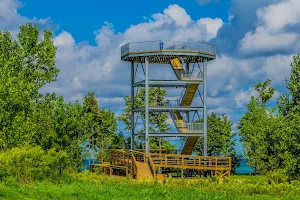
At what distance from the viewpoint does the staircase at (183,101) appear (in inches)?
1737

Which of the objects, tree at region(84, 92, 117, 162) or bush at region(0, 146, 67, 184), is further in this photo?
tree at region(84, 92, 117, 162)

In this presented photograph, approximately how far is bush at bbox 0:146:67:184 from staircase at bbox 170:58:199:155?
15.8 meters

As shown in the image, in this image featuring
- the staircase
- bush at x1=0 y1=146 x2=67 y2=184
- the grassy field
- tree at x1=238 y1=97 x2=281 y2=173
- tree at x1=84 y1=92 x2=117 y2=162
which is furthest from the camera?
tree at x1=84 y1=92 x2=117 y2=162

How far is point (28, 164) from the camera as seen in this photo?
89.8 ft

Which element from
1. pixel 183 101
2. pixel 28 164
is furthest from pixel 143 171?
pixel 28 164

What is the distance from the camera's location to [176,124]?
44.1 meters

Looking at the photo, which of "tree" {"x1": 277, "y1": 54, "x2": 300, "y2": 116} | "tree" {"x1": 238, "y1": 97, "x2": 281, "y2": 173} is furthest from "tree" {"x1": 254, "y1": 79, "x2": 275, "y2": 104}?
"tree" {"x1": 277, "y1": 54, "x2": 300, "y2": 116}

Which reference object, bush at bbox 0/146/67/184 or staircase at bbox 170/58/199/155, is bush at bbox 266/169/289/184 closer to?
bush at bbox 0/146/67/184

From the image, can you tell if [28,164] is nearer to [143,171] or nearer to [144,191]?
[144,191]

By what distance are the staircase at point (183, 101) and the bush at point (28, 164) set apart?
1577 centimetres

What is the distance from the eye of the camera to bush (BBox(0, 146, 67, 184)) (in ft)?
85.9

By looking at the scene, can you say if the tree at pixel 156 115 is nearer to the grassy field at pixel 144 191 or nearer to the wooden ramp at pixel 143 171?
the wooden ramp at pixel 143 171

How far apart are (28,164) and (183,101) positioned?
65.6 ft

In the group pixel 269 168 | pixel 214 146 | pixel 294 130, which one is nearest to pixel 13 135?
pixel 294 130
